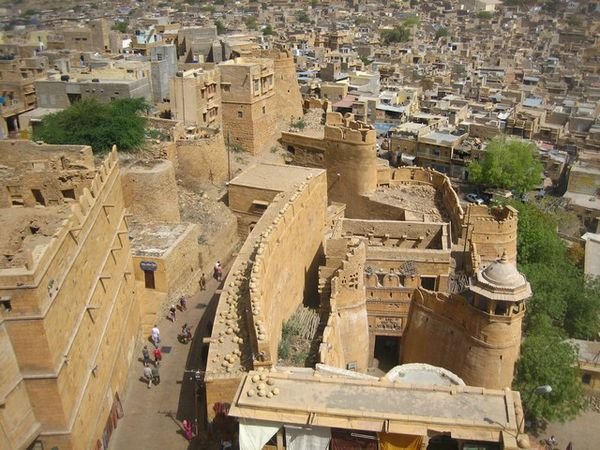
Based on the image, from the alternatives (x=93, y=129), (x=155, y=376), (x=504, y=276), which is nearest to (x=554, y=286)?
(x=504, y=276)

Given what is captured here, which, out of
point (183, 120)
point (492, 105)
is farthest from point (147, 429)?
point (492, 105)

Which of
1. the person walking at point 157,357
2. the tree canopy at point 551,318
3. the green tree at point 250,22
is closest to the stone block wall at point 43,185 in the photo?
the person walking at point 157,357

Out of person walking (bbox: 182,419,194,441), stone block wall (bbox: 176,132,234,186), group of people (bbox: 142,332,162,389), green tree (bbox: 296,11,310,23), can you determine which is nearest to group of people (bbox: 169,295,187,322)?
group of people (bbox: 142,332,162,389)

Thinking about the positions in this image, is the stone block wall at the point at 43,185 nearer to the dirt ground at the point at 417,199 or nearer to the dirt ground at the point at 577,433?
the dirt ground at the point at 417,199

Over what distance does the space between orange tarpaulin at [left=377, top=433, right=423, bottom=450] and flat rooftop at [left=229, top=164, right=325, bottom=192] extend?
14.4 meters

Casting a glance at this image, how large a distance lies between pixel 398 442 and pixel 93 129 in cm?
1804

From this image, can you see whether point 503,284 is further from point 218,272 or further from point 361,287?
point 218,272

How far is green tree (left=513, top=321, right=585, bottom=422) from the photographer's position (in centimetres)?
1750

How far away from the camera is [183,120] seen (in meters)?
27.1

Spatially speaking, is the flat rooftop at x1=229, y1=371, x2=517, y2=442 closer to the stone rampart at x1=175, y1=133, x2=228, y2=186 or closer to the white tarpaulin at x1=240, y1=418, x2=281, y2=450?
the white tarpaulin at x1=240, y1=418, x2=281, y2=450

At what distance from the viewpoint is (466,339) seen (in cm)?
1636

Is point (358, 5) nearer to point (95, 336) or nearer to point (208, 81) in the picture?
point (208, 81)

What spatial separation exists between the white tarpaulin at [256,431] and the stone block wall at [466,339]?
8255 mm

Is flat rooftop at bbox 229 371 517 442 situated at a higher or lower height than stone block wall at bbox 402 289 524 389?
higher
